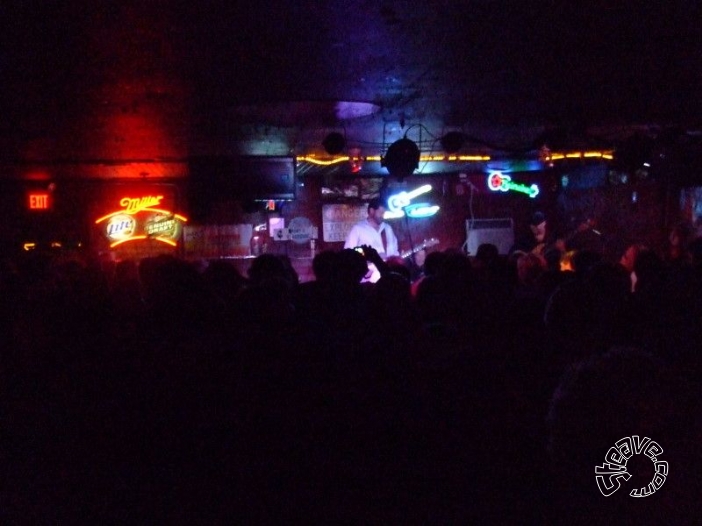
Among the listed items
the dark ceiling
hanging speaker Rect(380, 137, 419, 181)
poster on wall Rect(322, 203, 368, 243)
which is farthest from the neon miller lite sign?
hanging speaker Rect(380, 137, 419, 181)

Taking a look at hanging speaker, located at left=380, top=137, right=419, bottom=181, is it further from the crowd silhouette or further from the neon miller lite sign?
the neon miller lite sign

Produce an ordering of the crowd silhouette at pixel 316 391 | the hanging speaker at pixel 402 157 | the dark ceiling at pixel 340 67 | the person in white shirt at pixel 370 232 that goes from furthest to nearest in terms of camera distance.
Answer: the person in white shirt at pixel 370 232 → the hanging speaker at pixel 402 157 → the dark ceiling at pixel 340 67 → the crowd silhouette at pixel 316 391

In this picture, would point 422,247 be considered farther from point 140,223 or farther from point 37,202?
point 37,202

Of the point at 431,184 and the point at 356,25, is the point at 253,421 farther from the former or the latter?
the point at 431,184

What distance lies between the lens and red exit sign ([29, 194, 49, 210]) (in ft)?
36.0

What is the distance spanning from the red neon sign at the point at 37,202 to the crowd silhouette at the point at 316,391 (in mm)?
7397

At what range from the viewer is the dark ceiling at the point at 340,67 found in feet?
11.0

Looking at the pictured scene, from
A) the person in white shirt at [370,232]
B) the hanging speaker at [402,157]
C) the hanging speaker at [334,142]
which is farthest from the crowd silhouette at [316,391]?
the person in white shirt at [370,232]

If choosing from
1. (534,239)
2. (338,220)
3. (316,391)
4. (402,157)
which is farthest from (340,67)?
(534,239)

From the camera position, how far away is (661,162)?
940cm

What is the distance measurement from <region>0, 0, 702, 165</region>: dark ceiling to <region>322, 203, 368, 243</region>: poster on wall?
448cm

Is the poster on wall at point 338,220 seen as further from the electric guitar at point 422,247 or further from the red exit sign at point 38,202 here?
the red exit sign at point 38,202

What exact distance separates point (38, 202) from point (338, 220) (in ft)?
16.3

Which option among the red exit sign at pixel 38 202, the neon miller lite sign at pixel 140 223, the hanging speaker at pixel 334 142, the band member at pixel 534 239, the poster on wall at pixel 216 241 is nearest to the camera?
the hanging speaker at pixel 334 142
